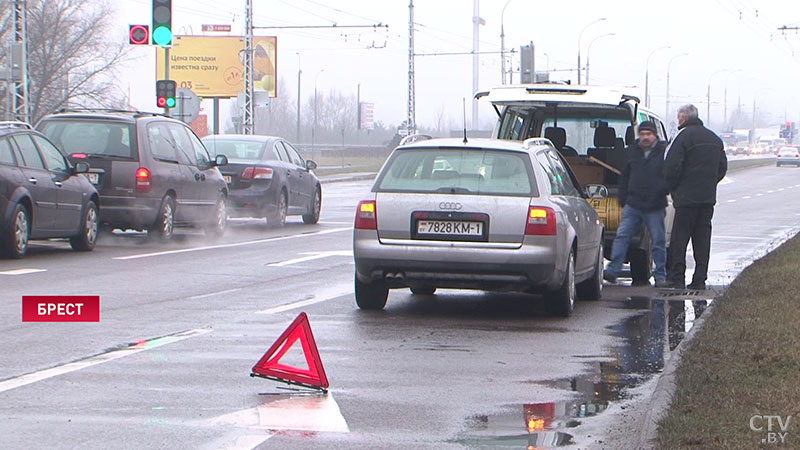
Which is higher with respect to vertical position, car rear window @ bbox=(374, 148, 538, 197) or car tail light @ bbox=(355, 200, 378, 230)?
car rear window @ bbox=(374, 148, 538, 197)

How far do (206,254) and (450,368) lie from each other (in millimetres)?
9306

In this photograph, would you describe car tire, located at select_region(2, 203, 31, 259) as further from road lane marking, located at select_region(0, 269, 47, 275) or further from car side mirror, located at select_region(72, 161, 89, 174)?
car side mirror, located at select_region(72, 161, 89, 174)

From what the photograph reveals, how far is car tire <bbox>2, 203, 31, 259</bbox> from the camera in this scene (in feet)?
51.1

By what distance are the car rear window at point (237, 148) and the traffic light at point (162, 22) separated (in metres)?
2.07

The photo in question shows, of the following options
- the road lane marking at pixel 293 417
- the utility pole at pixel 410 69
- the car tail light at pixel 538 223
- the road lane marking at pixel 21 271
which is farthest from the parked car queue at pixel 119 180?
the utility pole at pixel 410 69

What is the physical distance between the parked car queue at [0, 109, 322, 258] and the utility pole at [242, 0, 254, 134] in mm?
21542

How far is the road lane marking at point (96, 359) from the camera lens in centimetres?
775

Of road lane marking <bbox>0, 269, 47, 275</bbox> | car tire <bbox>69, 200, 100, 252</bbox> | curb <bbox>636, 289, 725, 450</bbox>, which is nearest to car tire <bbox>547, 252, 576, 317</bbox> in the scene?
curb <bbox>636, 289, 725, 450</bbox>

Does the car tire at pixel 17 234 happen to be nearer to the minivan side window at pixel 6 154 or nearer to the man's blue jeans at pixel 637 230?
the minivan side window at pixel 6 154

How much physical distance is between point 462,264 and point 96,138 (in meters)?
9.25

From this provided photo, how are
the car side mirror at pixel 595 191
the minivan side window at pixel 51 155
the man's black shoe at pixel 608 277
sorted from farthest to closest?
the minivan side window at pixel 51 155 → the man's black shoe at pixel 608 277 → the car side mirror at pixel 595 191

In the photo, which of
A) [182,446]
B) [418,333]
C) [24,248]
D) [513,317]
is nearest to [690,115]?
[513,317]

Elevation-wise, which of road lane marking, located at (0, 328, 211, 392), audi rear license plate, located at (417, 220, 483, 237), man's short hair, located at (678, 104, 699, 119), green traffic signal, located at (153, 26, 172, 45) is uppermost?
green traffic signal, located at (153, 26, 172, 45)

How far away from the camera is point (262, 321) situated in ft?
35.6
